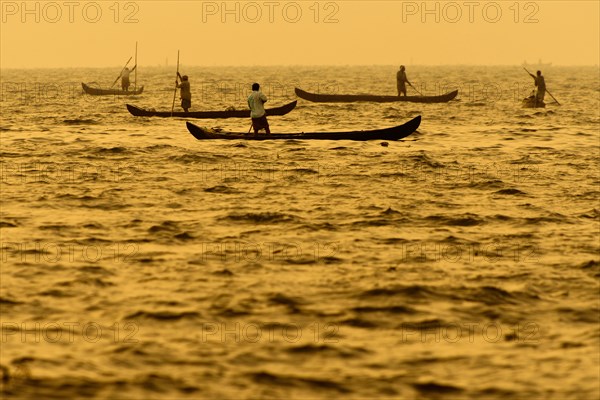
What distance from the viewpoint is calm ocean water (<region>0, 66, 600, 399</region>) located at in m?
7.93

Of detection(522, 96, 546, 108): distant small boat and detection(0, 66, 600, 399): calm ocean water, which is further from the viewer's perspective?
detection(522, 96, 546, 108): distant small boat

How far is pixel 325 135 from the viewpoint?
23328 mm

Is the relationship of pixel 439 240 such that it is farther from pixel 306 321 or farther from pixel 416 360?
pixel 416 360

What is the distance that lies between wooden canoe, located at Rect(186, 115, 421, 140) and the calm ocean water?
3.65ft

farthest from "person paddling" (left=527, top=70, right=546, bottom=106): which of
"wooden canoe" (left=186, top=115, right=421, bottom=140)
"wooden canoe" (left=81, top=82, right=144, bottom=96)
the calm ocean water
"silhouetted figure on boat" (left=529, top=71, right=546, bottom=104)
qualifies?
"wooden canoe" (left=81, top=82, right=144, bottom=96)

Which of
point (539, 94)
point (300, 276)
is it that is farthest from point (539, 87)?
point (300, 276)

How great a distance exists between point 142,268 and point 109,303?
151 centimetres

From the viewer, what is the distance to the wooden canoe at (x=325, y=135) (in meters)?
23.2

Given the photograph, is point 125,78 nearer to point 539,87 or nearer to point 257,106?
point 539,87

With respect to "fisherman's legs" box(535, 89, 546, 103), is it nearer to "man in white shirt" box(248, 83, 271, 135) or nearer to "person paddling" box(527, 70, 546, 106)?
"person paddling" box(527, 70, 546, 106)

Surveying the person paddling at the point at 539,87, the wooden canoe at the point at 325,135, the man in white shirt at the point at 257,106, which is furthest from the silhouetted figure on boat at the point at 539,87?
the man in white shirt at the point at 257,106

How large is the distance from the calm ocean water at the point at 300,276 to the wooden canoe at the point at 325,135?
1112 mm

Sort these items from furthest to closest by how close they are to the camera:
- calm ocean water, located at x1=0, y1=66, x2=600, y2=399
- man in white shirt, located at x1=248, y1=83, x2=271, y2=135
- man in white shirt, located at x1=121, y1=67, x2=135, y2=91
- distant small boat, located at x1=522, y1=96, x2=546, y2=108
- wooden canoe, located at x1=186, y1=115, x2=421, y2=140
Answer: man in white shirt, located at x1=121, y1=67, x2=135, y2=91 < distant small boat, located at x1=522, y1=96, x2=546, y2=108 < wooden canoe, located at x1=186, y1=115, x2=421, y2=140 < man in white shirt, located at x1=248, y1=83, x2=271, y2=135 < calm ocean water, located at x1=0, y1=66, x2=600, y2=399

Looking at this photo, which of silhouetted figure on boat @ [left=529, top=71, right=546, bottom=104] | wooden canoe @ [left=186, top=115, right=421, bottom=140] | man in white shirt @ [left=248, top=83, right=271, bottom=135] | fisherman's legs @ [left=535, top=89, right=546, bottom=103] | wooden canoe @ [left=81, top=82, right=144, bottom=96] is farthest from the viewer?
wooden canoe @ [left=81, top=82, right=144, bottom=96]
